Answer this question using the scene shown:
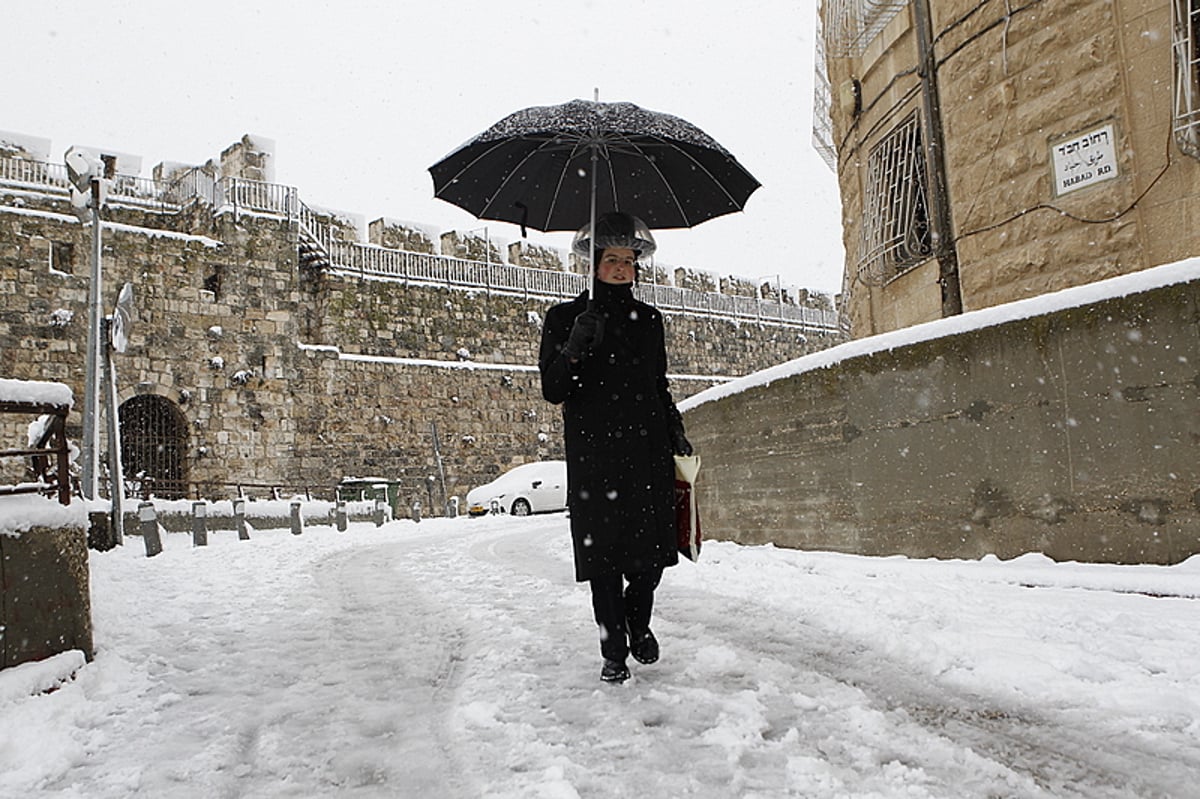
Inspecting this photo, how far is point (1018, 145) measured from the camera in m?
7.13

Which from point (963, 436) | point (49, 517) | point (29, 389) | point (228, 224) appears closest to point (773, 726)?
point (49, 517)

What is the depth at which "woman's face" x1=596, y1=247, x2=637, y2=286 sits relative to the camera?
3.77 m

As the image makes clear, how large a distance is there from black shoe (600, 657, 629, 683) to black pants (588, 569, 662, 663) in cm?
2

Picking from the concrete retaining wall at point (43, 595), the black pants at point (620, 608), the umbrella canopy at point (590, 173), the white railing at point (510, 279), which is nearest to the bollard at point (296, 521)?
the white railing at point (510, 279)

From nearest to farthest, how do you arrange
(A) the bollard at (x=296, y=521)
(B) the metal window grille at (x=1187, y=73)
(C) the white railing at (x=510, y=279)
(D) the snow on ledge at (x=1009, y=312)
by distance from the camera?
(D) the snow on ledge at (x=1009, y=312)
(B) the metal window grille at (x=1187, y=73)
(A) the bollard at (x=296, y=521)
(C) the white railing at (x=510, y=279)

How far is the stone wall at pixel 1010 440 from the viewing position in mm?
4777

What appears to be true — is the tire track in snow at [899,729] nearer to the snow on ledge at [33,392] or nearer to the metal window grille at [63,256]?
the snow on ledge at [33,392]

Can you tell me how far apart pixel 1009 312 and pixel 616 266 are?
10.2 feet

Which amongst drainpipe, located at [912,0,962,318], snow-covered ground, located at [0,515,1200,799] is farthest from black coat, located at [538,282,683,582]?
drainpipe, located at [912,0,962,318]

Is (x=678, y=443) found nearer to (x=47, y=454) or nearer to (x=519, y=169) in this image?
(x=519, y=169)

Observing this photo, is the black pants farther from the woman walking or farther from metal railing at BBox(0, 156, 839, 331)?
Answer: metal railing at BBox(0, 156, 839, 331)

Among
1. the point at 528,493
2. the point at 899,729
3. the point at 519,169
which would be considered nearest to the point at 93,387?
the point at 519,169

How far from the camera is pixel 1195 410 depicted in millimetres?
4633

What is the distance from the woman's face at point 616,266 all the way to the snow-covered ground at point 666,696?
1663 millimetres
